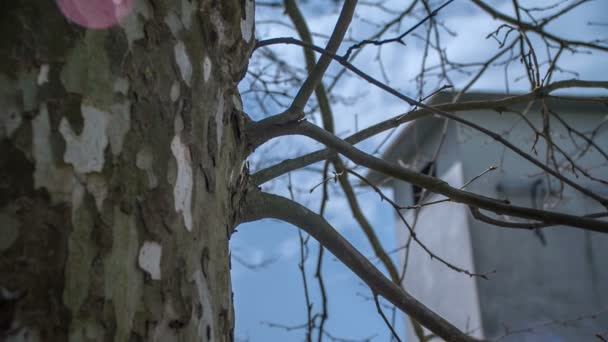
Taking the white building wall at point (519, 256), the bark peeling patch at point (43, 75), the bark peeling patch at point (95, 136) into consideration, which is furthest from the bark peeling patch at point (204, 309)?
the white building wall at point (519, 256)

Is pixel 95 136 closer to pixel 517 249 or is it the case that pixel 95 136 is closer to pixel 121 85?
pixel 121 85

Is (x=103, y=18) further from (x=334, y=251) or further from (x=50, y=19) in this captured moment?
(x=334, y=251)

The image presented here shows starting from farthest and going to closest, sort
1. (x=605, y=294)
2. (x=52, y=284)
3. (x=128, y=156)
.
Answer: (x=605, y=294)
(x=128, y=156)
(x=52, y=284)

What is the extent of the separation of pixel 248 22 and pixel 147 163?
1.41ft

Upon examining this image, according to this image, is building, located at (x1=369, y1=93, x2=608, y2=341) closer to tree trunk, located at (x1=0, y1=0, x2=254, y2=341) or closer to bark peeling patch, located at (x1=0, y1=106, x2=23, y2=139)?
tree trunk, located at (x1=0, y1=0, x2=254, y2=341)

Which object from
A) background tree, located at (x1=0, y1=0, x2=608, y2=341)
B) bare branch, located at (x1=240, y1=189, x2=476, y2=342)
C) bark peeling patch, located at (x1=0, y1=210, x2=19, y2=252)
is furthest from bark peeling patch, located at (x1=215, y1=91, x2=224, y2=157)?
bark peeling patch, located at (x1=0, y1=210, x2=19, y2=252)

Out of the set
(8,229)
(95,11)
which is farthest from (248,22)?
(8,229)

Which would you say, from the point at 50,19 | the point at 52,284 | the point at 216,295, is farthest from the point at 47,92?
the point at 216,295

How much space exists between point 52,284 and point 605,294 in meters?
7.06

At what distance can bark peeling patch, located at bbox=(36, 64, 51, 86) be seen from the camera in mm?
737

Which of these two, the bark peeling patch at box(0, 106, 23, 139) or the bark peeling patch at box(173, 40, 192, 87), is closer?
the bark peeling patch at box(0, 106, 23, 139)

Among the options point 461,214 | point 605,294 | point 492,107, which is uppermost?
point 461,214

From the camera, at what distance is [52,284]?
685 mm

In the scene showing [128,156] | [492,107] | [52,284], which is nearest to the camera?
[52,284]
